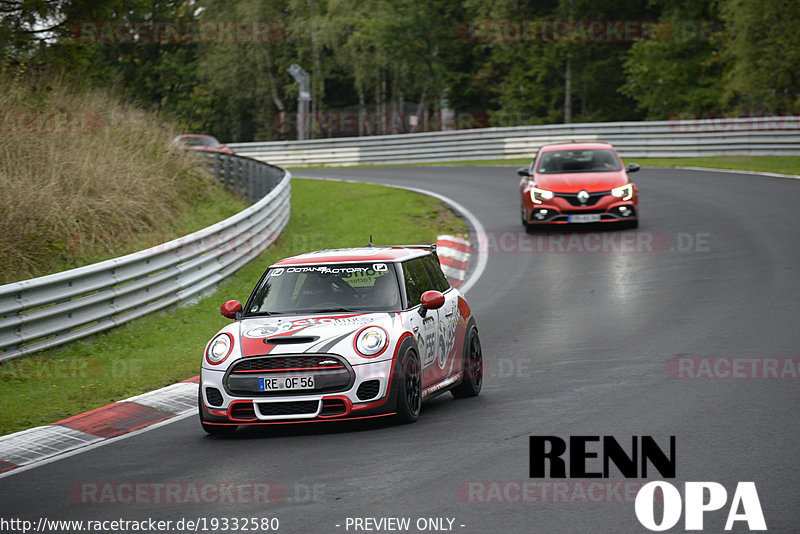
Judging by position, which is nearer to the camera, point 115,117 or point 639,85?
point 115,117

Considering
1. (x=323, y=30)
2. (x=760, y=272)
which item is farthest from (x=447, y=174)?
(x=323, y=30)

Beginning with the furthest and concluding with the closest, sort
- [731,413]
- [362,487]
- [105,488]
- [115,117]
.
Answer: [115,117]
[731,413]
[105,488]
[362,487]

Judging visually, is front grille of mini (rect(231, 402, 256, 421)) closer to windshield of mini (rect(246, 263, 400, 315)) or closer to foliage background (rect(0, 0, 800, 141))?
windshield of mini (rect(246, 263, 400, 315))

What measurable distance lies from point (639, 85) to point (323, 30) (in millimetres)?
21237

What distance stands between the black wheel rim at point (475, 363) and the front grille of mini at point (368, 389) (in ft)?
6.06

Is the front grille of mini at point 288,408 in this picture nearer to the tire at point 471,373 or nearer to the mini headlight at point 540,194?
the tire at point 471,373

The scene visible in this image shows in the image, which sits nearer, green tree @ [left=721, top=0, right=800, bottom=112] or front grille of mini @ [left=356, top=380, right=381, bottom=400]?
front grille of mini @ [left=356, top=380, right=381, bottom=400]

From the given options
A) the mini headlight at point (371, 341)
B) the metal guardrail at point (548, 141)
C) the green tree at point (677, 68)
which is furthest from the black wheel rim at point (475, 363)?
the green tree at point (677, 68)

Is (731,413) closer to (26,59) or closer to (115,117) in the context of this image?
(115,117)

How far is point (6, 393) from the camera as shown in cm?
1080

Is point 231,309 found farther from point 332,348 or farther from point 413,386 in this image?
point 413,386

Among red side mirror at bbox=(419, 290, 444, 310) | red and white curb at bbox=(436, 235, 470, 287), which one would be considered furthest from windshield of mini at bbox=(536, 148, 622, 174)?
red side mirror at bbox=(419, 290, 444, 310)

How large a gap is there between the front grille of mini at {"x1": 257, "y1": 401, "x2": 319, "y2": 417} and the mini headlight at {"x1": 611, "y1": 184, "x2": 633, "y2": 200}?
13.8 metres

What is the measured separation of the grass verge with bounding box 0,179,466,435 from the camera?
34.2 ft
